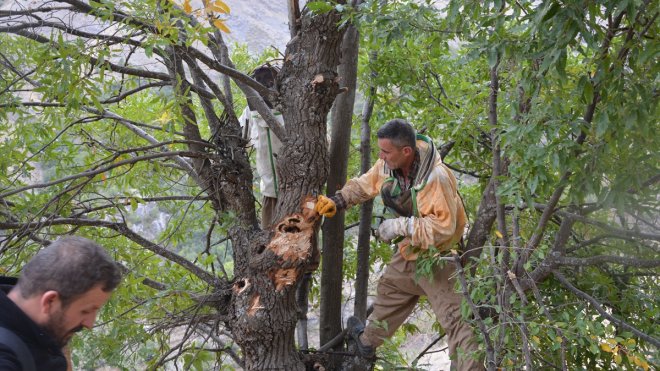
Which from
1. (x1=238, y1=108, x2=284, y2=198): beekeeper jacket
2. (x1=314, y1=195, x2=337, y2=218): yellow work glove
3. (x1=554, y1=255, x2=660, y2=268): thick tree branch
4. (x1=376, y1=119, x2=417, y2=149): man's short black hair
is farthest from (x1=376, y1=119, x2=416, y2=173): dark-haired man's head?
(x1=554, y1=255, x2=660, y2=268): thick tree branch

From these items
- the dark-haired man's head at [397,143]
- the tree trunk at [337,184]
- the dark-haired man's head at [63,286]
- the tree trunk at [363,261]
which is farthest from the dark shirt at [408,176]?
the dark-haired man's head at [63,286]

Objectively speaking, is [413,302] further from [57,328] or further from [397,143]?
[57,328]

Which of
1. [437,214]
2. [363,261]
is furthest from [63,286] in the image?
[363,261]

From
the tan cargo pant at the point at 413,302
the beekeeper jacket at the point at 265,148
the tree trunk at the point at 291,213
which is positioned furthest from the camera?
the beekeeper jacket at the point at 265,148

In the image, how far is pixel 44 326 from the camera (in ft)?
7.34

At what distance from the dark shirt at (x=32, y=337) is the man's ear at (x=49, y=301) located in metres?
0.05

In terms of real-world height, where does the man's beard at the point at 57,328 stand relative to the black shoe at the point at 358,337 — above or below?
above

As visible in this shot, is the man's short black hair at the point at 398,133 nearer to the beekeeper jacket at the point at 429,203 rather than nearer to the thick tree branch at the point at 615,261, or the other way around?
the beekeeper jacket at the point at 429,203

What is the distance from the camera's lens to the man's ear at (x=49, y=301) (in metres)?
2.21

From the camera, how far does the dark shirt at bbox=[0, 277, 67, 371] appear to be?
84.7 inches

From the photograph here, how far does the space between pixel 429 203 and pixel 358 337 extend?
4.10 feet

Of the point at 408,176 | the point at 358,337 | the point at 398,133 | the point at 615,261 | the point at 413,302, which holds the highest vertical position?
the point at 398,133

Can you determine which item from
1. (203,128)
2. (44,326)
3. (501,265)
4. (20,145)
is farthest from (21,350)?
(203,128)

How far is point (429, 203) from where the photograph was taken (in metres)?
4.42
